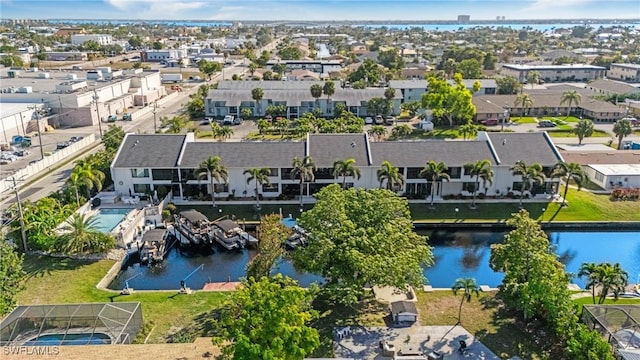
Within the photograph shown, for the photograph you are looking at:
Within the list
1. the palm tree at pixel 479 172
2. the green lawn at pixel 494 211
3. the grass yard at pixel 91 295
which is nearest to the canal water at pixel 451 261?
the green lawn at pixel 494 211

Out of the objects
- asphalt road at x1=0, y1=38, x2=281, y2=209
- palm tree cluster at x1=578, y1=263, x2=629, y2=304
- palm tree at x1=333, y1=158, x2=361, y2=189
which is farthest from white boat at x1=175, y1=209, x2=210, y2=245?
palm tree cluster at x1=578, y1=263, x2=629, y2=304

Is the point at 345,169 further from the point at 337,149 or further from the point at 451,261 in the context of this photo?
the point at 451,261

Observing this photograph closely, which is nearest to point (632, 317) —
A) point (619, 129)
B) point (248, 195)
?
point (248, 195)

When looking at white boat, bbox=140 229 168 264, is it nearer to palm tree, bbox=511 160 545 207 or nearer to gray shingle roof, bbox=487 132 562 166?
palm tree, bbox=511 160 545 207

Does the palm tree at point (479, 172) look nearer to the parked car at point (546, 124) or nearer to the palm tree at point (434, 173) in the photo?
the palm tree at point (434, 173)

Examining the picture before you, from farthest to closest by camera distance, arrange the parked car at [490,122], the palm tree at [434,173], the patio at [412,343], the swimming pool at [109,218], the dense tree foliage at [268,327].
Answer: the parked car at [490,122] < the palm tree at [434,173] < the swimming pool at [109,218] < the patio at [412,343] < the dense tree foliage at [268,327]

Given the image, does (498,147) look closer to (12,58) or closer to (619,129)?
(619,129)

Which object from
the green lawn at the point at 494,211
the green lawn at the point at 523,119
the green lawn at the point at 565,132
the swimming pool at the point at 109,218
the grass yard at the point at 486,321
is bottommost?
the grass yard at the point at 486,321

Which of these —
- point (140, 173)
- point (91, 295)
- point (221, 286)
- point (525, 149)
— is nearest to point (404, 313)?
point (221, 286)
